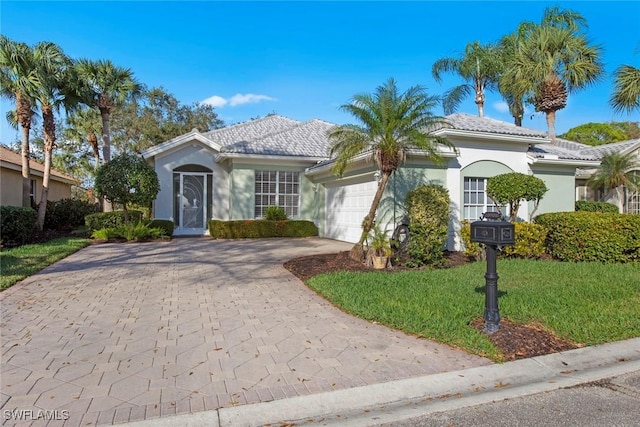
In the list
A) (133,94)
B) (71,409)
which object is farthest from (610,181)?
(133,94)

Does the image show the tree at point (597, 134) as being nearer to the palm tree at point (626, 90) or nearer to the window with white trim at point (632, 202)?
the window with white trim at point (632, 202)

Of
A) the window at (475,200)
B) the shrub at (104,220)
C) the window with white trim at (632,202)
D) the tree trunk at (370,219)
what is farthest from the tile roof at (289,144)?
the window with white trim at (632,202)

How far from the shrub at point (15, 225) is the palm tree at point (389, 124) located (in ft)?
35.1

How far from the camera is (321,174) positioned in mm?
17047

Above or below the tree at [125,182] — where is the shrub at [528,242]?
below

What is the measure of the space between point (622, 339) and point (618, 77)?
943cm

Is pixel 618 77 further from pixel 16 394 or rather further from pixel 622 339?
pixel 16 394

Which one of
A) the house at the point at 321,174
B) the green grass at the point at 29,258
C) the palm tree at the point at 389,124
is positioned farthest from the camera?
the house at the point at 321,174

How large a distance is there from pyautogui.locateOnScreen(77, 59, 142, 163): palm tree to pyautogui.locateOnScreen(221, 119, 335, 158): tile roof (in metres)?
5.78

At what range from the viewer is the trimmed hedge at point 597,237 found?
9.61 meters

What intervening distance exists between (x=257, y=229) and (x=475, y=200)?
27.5ft

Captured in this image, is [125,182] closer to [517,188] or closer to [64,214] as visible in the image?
[64,214]

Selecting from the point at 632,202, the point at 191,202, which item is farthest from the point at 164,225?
the point at 632,202

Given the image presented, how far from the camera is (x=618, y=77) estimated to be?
36.5ft
